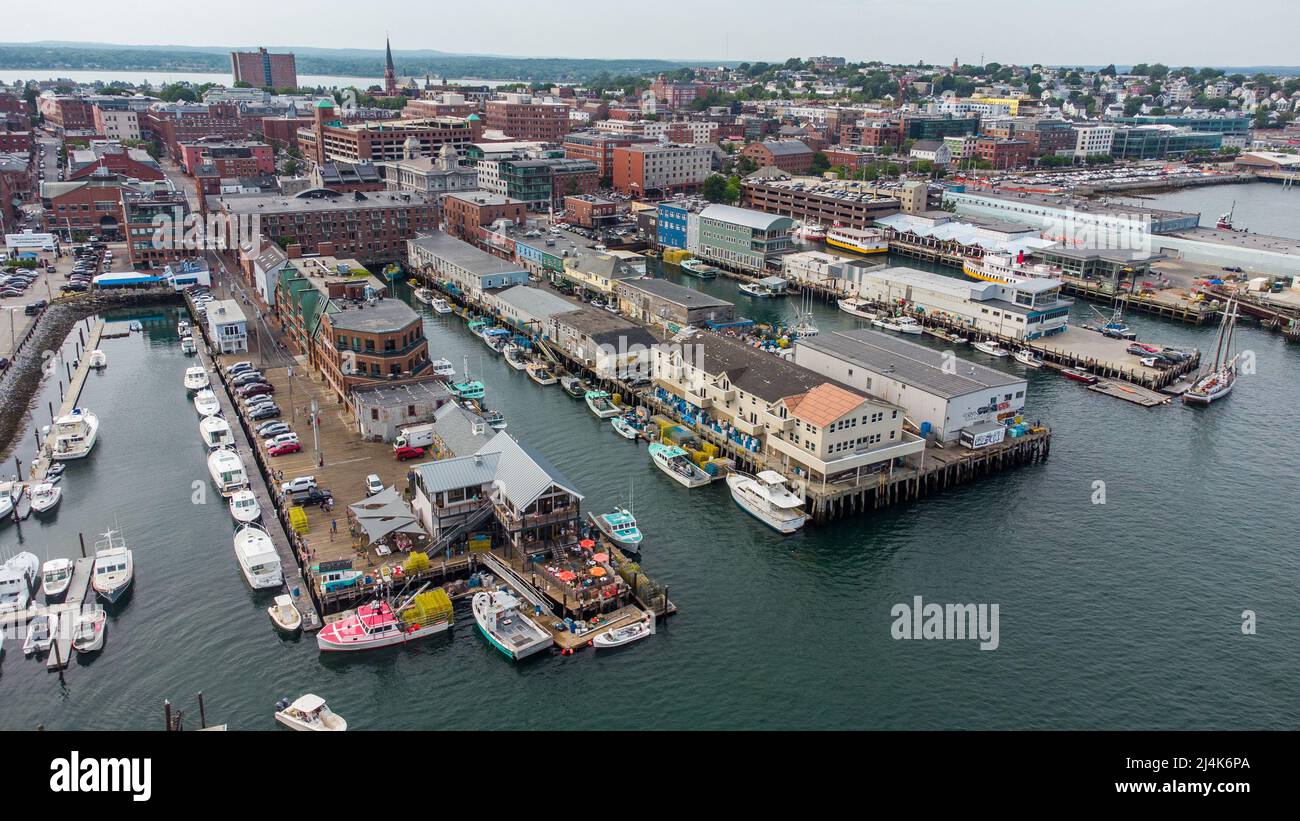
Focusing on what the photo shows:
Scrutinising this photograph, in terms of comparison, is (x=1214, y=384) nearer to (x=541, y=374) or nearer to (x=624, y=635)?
(x=541, y=374)

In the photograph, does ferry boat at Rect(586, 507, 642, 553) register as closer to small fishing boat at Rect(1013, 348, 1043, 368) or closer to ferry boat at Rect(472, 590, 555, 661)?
ferry boat at Rect(472, 590, 555, 661)

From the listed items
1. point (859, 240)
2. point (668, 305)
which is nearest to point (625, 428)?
point (668, 305)

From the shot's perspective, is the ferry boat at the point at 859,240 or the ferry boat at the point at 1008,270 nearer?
the ferry boat at the point at 1008,270

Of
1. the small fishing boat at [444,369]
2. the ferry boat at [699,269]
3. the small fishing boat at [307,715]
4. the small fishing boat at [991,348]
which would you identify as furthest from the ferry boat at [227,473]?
the ferry boat at [699,269]

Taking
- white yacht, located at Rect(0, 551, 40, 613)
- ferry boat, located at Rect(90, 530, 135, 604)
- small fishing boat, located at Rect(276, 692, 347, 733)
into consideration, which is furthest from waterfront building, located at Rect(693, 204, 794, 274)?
small fishing boat, located at Rect(276, 692, 347, 733)

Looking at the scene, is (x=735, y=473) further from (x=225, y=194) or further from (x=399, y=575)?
(x=225, y=194)

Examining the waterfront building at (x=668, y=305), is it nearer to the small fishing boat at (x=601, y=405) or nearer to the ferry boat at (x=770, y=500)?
the small fishing boat at (x=601, y=405)

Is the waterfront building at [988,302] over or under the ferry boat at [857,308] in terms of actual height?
over
